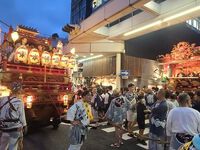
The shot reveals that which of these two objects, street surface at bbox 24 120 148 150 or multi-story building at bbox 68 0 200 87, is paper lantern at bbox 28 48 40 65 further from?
multi-story building at bbox 68 0 200 87

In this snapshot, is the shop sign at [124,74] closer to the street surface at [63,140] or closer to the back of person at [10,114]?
the street surface at [63,140]

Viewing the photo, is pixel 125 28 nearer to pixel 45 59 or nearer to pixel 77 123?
pixel 45 59

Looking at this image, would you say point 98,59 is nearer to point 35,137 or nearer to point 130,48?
point 130,48

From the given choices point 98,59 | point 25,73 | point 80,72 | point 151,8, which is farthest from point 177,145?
point 80,72

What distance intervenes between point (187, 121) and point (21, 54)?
735 centimetres

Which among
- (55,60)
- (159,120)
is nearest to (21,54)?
(55,60)

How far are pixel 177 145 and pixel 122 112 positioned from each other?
3.82 metres

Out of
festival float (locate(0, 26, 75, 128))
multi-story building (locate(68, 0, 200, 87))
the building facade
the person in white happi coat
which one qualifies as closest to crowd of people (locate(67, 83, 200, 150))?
the person in white happi coat

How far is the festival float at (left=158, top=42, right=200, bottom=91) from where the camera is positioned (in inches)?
659

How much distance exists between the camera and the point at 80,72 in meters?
34.2

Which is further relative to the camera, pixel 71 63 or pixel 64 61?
pixel 71 63

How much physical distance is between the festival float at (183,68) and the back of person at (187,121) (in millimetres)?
12127

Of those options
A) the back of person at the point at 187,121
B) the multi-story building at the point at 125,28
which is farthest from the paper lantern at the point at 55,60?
the back of person at the point at 187,121

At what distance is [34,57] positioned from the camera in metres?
10.2
